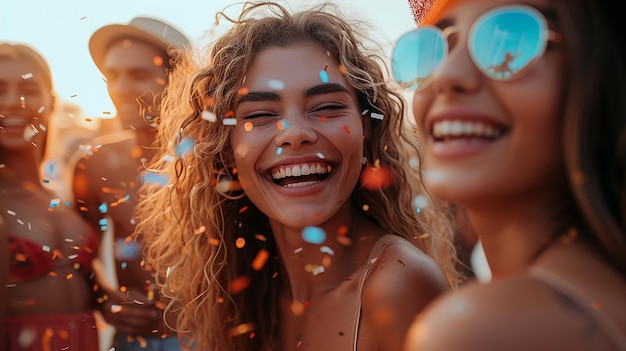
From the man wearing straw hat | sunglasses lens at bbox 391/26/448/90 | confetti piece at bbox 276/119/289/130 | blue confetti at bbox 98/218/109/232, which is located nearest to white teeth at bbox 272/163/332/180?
confetti piece at bbox 276/119/289/130

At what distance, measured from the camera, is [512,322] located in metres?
0.96

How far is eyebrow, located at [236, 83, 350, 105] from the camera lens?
2184mm

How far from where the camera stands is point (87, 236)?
11.9ft

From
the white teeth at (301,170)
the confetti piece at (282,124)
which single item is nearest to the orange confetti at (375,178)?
the white teeth at (301,170)

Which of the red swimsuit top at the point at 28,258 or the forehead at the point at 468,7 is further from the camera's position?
the red swimsuit top at the point at 28,258

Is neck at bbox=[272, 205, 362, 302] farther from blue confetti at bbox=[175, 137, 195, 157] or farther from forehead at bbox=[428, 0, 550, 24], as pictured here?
forehead at bbox=[428, 0, 550, 24]

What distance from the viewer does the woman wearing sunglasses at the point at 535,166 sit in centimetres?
97

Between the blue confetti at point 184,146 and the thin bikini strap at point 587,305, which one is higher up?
the thin bikini strap at point 587,305

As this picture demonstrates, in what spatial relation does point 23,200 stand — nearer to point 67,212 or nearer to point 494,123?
point 67,212

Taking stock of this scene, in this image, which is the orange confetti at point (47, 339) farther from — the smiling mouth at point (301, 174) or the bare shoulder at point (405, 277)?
the bare shoulder at point (405, 277)

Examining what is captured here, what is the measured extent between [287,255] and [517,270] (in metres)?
1.30

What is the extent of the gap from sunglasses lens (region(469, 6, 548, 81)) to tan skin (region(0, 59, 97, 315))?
284cm

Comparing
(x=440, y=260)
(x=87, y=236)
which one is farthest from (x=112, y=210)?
(x=440, y=260)

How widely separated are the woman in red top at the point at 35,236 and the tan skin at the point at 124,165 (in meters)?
0.16
